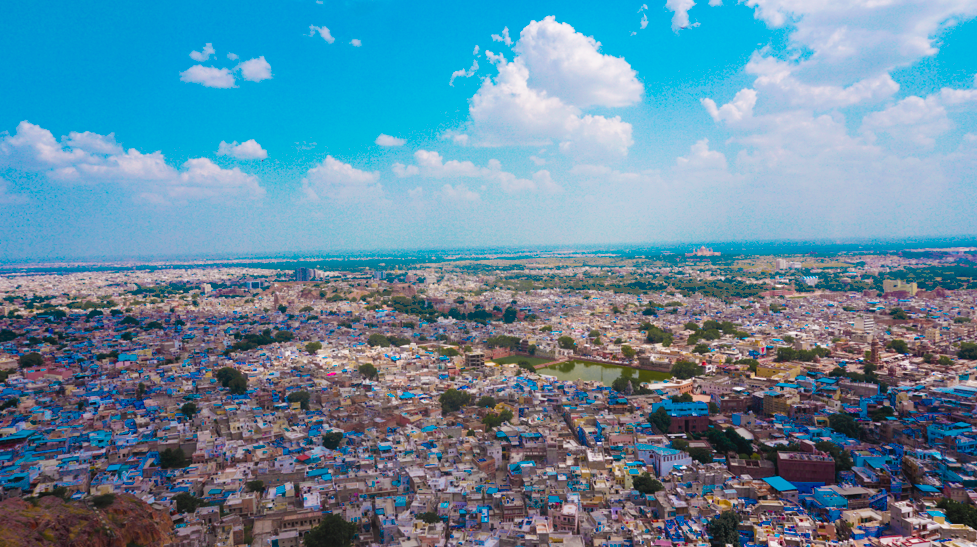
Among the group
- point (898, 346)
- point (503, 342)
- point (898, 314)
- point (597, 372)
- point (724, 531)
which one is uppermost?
point (898, 314)

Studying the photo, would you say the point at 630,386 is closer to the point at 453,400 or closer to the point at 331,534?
the point at 453,400

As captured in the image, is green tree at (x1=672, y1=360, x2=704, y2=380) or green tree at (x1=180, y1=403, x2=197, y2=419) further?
green tree at (x1=672, y1=360, x2=704, y2=380)

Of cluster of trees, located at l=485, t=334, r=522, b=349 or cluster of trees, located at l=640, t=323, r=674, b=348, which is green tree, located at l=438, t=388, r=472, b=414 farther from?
cluster of trees, located at l=640, t=323, r=674, b=348

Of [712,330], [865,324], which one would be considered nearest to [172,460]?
[712,330]

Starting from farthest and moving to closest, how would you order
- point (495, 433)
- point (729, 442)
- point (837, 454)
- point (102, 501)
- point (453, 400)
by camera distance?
point (453, 400) < point (495, 433) < point (729, 442) < point (837, 454) < point (102, 501)

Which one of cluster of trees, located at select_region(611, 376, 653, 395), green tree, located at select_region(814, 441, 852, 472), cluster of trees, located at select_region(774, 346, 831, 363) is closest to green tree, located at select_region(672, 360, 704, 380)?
cluster of trees, located at select_region(611, 376, 653, 395)

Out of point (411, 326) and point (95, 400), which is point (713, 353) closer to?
point (411, 326)
